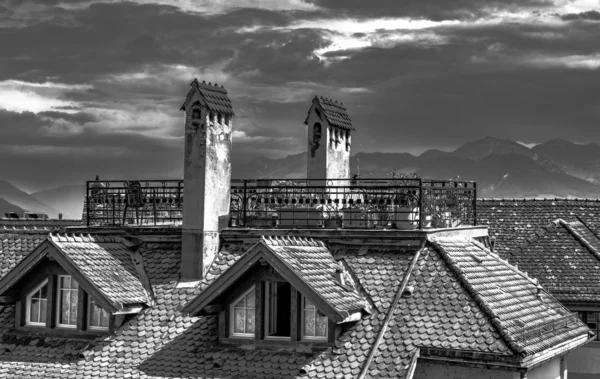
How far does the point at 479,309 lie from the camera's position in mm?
21188

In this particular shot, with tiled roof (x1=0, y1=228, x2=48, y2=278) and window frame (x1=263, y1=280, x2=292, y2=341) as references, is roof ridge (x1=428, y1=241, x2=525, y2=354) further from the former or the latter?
tiled roof (x1=0, y1=228, x2=48, y2=278)

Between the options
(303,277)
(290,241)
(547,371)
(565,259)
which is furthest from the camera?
(565,259)

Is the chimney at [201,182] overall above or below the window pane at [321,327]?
above

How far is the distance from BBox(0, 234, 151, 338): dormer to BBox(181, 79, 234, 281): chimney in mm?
1558

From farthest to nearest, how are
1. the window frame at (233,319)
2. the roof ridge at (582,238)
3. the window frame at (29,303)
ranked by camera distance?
the roof ridge at (582,238) < the window frame at (29,303) < the window frame at (233,319)

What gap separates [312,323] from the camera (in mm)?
21906

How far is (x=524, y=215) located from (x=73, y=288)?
23.6 m

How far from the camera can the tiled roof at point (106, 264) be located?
23.4m

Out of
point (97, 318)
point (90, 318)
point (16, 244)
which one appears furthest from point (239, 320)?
point (16, 244)

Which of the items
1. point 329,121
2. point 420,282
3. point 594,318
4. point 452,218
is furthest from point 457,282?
point 594,318

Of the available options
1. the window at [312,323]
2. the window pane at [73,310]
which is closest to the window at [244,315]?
the window at [312,323]

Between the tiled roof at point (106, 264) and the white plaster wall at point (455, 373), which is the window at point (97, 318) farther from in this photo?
the white plaster wall at point (455, 373)

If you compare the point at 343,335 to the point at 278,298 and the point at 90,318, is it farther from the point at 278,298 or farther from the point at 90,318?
the point at 90,318

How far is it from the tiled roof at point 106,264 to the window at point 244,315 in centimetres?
271
